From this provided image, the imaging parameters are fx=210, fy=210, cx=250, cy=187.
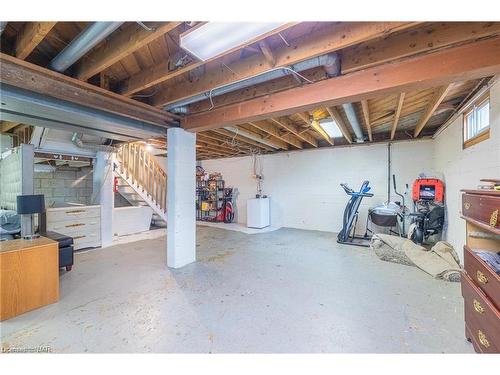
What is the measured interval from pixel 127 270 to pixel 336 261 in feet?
10.7

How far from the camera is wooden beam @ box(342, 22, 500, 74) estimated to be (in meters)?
1.48

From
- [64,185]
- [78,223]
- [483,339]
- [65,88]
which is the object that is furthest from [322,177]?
[64,185]

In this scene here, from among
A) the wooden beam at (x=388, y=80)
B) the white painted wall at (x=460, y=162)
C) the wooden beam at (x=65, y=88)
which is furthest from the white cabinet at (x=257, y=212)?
the white painted wall at (x=460, y=162)

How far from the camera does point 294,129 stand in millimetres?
4195

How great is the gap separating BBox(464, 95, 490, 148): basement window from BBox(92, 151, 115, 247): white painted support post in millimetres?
6050

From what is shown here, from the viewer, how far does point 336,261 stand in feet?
11.3

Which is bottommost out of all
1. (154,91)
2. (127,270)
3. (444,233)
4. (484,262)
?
(127,270)

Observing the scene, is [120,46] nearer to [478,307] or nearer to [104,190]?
[478,307]

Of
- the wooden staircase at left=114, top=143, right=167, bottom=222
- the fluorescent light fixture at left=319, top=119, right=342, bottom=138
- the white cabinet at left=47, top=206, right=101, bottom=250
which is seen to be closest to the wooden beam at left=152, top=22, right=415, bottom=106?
the fluorescent light fixture at left=319, top=119, right=342, bottom=138

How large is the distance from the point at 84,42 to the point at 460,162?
183 inches

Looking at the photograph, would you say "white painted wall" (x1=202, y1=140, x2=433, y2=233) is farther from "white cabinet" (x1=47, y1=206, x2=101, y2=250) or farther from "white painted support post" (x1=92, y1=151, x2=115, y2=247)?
"white cabinet" (x1=47, y1=206, x2=101, y2=250)

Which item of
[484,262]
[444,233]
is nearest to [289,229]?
[444,233]
